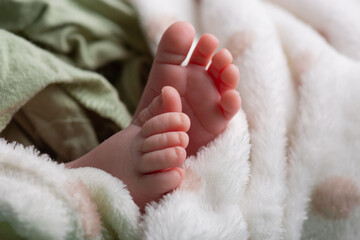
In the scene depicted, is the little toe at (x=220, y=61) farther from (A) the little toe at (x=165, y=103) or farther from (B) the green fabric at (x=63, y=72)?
(B) the green fabric at (x=63, y=72)

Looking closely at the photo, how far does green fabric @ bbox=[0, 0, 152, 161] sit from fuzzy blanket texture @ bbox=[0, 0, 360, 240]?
0.31ft

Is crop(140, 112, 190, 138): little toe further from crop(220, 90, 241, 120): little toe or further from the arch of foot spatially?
the arch of foot

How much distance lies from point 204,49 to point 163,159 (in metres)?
0.18

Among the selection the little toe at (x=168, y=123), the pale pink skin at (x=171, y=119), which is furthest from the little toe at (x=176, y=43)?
the little toe at (x=168, y=123)

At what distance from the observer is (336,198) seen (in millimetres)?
537

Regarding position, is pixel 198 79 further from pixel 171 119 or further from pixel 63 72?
pixel 63 72

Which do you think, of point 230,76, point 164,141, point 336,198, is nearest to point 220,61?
point 230,76

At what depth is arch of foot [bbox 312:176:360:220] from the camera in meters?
0.53

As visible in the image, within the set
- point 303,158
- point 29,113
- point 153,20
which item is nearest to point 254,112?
point 303,158

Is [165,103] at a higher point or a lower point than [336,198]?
higher

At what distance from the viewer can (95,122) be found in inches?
27.4

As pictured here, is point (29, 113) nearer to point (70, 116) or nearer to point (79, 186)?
point (70, 116)

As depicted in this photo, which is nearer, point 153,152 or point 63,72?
point 153,152

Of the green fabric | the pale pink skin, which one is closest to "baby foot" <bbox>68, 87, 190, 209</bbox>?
the pale pink skin
